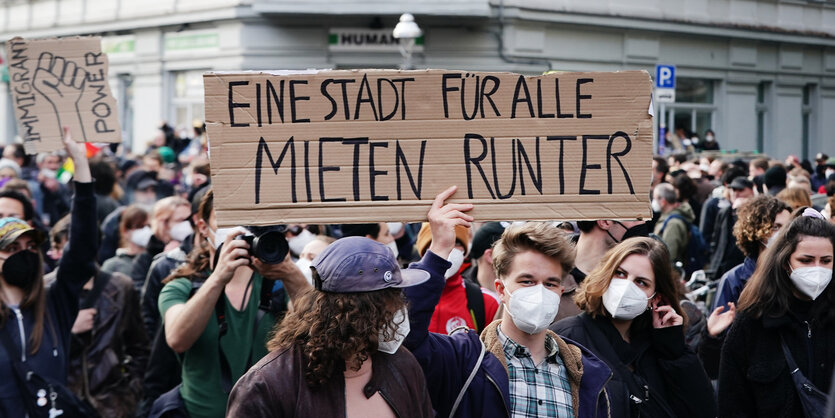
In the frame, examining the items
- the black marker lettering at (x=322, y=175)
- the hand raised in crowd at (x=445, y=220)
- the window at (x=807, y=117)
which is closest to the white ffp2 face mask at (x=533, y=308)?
the hand raised in crowd at (x=445, y=220)

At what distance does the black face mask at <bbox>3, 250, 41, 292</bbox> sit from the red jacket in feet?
6.14

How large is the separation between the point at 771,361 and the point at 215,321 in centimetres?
248

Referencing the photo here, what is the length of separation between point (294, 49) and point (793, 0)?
14.6m

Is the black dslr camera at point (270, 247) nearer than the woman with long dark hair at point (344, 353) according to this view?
No

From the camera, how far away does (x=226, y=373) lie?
465 centimetres

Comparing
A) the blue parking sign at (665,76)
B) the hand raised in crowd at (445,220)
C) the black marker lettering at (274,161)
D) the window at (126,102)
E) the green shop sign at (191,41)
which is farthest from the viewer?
the window at (126,102)

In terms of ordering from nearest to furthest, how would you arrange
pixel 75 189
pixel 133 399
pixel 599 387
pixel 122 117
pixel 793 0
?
pixel 599 387, pixel 75 189, pixel 133 399, pixel 122 117, pixel 793 0

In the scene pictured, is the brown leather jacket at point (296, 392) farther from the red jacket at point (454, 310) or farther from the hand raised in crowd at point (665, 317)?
the red jacket at point (454, 310)

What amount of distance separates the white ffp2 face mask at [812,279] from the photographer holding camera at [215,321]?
2228mm

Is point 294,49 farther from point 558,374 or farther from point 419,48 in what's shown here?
point 558,374

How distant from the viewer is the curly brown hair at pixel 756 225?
20.3 feet

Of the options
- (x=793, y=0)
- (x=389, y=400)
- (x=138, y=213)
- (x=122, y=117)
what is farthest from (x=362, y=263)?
(x=793, y=0)

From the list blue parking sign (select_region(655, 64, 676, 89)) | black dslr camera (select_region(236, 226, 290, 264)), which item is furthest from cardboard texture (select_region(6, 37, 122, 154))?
blue parking sign (select_region(655, 64, 676, 89))

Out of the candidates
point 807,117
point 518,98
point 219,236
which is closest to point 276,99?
point 518,98
